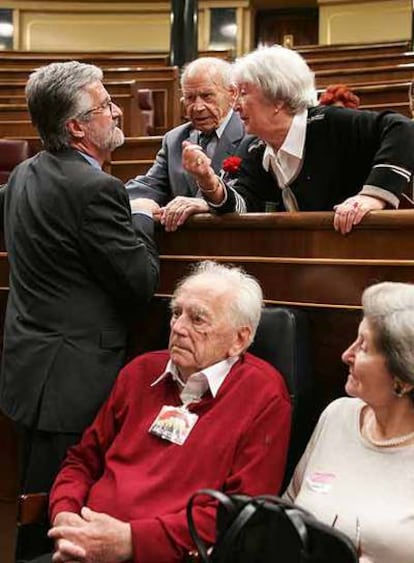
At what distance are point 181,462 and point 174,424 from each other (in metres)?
0.08

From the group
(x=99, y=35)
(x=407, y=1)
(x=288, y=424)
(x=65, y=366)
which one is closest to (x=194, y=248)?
(x=65, y=366)

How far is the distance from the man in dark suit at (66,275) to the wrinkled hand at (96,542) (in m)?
0.27

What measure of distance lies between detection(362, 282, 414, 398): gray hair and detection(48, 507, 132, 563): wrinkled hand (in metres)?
0.56

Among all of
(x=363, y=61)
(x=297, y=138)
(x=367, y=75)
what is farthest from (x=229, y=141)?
(x=363, y=61)

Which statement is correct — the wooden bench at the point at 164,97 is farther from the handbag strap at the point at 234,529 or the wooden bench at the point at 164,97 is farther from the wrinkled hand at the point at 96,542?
the handbag strap at the point at 234,529

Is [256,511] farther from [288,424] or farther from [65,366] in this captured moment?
[65,366]

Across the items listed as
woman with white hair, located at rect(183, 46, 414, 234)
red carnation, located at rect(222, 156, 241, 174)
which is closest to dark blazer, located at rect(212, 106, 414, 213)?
woman with white hair, located at rect(183, 46, 414, 234)

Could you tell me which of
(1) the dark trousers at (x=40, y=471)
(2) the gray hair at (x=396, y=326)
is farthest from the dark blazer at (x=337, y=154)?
(1) the dark trousers at (x=40, y=471)

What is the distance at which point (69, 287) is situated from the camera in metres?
1.79

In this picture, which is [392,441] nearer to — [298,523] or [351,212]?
[298,523]

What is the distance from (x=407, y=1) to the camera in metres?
9.41

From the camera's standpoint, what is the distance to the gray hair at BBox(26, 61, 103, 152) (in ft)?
5.90

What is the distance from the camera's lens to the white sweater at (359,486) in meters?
1.38

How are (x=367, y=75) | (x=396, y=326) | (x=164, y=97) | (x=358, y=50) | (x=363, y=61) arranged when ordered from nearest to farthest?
1. (x=396, y=326)
2. (x=164, y=97)
3. (x=367, y=75)
4. (x=363, y=61)
5. (x=358, y=50)
